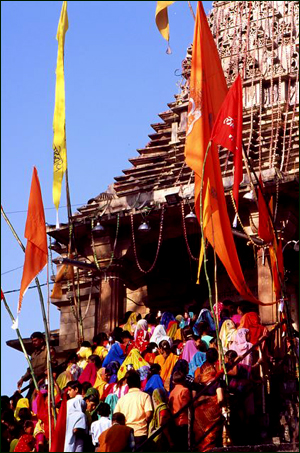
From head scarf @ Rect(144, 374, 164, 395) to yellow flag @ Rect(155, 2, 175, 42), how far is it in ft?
19.6

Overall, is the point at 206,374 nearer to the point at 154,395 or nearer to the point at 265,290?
the point at 154,395

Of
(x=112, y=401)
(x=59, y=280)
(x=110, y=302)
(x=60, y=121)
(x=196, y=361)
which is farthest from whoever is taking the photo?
(x=110, y=302)

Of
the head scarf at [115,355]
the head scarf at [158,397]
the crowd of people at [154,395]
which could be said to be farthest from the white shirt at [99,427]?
the head scarf at [115,355]

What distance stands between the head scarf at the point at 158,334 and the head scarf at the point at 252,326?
161 cm

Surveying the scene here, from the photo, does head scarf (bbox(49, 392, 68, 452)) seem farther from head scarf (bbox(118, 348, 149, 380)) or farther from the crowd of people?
head scarf (bbox(118, 348, 149, 380))

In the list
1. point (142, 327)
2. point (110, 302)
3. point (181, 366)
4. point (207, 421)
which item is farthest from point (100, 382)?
point (110, 302)

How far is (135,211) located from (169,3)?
5930mm

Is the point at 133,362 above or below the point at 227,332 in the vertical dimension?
below

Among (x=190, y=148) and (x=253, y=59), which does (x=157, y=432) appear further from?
(x=253, y=59)

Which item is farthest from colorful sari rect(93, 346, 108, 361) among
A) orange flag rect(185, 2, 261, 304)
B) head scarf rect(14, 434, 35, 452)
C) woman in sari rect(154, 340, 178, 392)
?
orange flag rect(185, 2, 261, 304)

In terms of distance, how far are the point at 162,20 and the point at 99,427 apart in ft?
23.7

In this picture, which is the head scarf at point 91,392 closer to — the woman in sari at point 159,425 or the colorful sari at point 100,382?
the colorful sari at point 100,382

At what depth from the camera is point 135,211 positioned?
23953mm

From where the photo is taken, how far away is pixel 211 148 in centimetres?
1859
